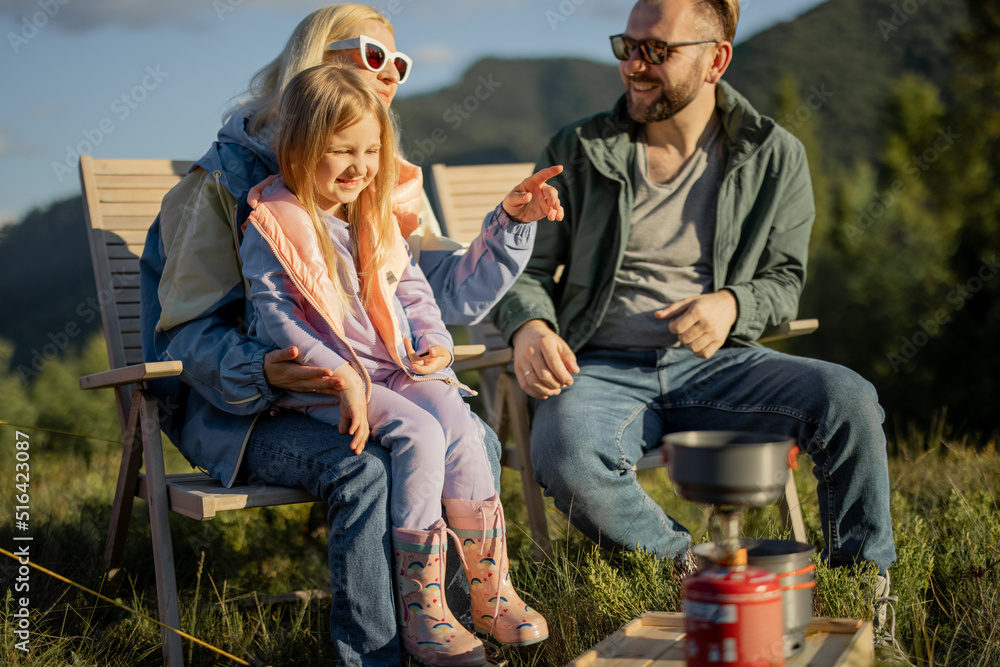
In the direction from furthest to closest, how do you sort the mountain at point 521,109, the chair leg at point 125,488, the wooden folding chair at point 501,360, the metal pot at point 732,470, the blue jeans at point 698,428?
the mountain at point 521,109, the wooden folding chair at point 501,360, the blue jeans at point 698,428, the chair leg at point 125,488, the metal pot at point 732,470

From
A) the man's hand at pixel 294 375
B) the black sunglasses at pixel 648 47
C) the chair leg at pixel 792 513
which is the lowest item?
the chair leg at pixel 792 513

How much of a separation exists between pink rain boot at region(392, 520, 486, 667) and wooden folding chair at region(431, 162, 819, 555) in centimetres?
68

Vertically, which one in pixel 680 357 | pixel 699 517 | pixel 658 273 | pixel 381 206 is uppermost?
pixel 381 206

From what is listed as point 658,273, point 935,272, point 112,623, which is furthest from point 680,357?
point 935,272

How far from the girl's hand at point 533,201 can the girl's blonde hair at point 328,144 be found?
1.20 feet

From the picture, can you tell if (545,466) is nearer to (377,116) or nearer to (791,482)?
(791,482)

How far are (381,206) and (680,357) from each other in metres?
1.19

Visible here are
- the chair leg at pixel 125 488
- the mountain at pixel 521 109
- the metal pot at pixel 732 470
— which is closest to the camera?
the metal pot at pixel 732 470

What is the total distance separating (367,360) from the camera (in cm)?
245

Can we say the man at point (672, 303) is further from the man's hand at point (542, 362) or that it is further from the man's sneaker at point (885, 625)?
the man's sneaker at point (885, 625)

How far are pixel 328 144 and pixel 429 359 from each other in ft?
2.04

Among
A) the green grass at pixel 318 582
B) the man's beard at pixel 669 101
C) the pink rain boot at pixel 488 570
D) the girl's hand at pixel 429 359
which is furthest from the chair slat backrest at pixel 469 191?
the pink rain boot at pixel 488 570

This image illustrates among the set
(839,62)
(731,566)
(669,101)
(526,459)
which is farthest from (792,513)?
(839,62)

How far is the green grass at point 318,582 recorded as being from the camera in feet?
8.17
